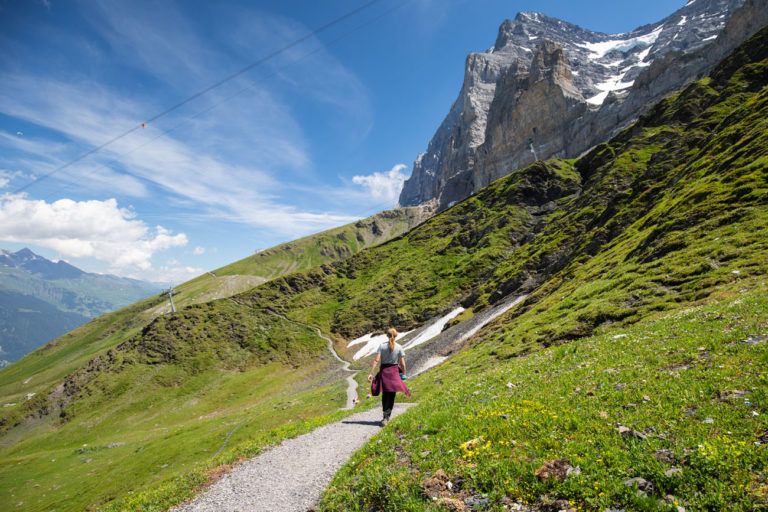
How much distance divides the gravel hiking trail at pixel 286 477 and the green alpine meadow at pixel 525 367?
41.8 inches

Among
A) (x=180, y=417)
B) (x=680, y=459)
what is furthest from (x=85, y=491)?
(x=680, y=459)

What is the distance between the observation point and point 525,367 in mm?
20344

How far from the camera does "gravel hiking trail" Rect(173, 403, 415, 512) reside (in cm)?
1205

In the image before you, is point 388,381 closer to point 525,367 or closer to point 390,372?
point 390,372

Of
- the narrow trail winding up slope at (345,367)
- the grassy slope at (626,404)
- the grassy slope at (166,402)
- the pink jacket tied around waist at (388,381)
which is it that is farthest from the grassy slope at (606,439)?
the grassy slope at (166,402)

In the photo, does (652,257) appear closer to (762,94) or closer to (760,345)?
(760,345)

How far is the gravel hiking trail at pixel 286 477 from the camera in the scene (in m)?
12.1

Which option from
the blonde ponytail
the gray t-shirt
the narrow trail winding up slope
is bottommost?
the narrow trail winding up slope

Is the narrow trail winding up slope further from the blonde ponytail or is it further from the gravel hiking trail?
the blonde ponytail

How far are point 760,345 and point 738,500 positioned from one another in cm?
864

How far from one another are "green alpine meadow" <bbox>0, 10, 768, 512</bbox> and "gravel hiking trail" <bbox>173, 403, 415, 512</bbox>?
106 centimetres

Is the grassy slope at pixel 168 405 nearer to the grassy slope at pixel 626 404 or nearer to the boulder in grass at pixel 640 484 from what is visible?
the grassy slope at pixel 626 404

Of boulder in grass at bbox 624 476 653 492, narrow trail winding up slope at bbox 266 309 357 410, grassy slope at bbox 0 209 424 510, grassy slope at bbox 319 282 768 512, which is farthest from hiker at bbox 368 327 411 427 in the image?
grassy slope at bbox 0 209 424 510

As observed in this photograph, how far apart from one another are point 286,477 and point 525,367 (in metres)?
13.7
